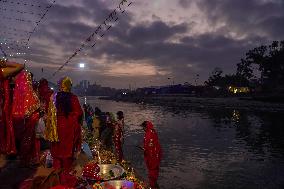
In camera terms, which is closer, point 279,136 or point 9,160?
point 9,160

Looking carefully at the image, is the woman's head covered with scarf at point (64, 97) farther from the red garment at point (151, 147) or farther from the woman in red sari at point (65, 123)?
the red garment at point (151, 147)

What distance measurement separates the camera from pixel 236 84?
364ft

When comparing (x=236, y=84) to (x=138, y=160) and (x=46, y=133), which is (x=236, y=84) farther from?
(x=46, y=133)

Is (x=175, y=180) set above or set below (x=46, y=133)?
below

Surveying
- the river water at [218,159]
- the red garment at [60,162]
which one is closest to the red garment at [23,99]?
the red garment at [60,162]

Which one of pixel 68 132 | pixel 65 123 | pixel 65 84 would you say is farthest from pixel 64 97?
→ pixel 68 132

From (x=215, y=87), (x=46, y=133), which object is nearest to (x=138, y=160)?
(x=46, y=133)

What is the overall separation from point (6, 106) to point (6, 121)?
278mm

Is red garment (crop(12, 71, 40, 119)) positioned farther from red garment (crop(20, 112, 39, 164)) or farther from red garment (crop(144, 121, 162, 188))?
red garment (crop(144, 121, 162, 188))

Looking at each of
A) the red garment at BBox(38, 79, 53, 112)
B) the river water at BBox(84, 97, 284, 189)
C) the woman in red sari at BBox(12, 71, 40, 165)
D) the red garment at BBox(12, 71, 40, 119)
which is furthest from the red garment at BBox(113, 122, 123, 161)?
the red garment at BBox(12, 71, 40, 119)

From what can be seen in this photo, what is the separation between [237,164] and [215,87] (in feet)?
361

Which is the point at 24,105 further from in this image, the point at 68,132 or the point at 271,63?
the point at 271,63

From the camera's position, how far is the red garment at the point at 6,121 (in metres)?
5.90

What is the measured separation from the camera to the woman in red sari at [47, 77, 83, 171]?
635 cm
